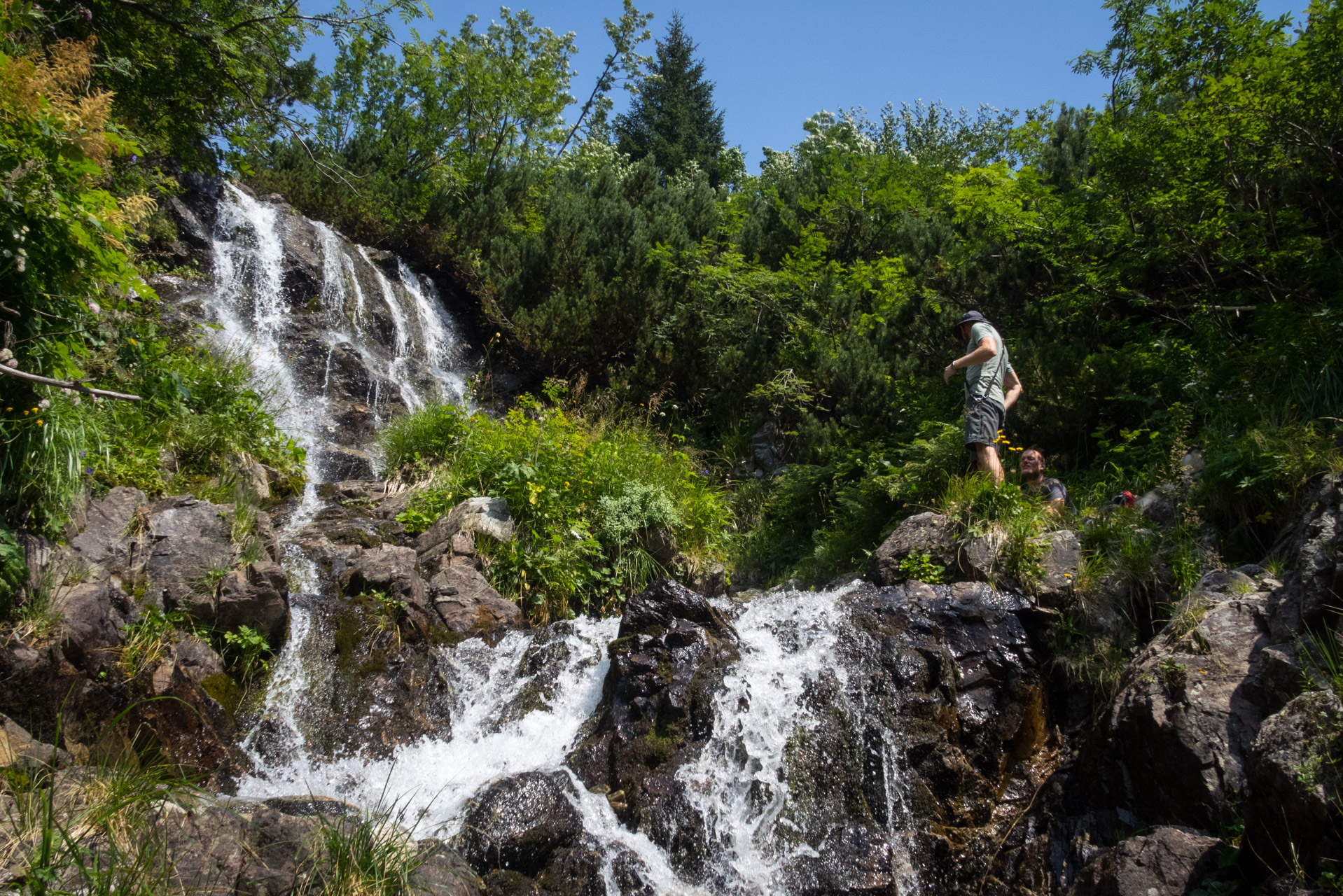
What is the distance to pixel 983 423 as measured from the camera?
5.95 m

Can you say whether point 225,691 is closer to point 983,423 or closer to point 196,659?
point 196,659

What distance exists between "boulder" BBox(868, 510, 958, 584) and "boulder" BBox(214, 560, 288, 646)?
4417mm

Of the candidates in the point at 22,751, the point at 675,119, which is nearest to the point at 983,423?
the point at 22,751

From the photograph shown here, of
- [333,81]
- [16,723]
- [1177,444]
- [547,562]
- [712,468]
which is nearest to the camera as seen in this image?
[16,723]

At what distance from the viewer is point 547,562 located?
247 inches

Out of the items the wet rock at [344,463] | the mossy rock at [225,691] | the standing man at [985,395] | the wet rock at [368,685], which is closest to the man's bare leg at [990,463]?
the standing man at [985,395]

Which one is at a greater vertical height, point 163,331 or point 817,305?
point 817,305

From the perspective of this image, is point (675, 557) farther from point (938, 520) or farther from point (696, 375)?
→ point (696, 375)

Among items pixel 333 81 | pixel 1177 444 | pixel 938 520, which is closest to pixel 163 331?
pixel 938 520

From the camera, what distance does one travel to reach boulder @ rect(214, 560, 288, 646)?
4.79 m

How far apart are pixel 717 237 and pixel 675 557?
8.14 meters

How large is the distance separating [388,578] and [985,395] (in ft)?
16.3

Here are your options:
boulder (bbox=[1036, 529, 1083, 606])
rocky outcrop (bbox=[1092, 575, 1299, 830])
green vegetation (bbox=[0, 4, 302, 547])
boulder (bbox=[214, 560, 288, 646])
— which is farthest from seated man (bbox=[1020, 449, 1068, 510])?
green vegetation (bbox=[0, 4, 302, 547])

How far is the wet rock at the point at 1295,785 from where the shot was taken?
2.72 m
